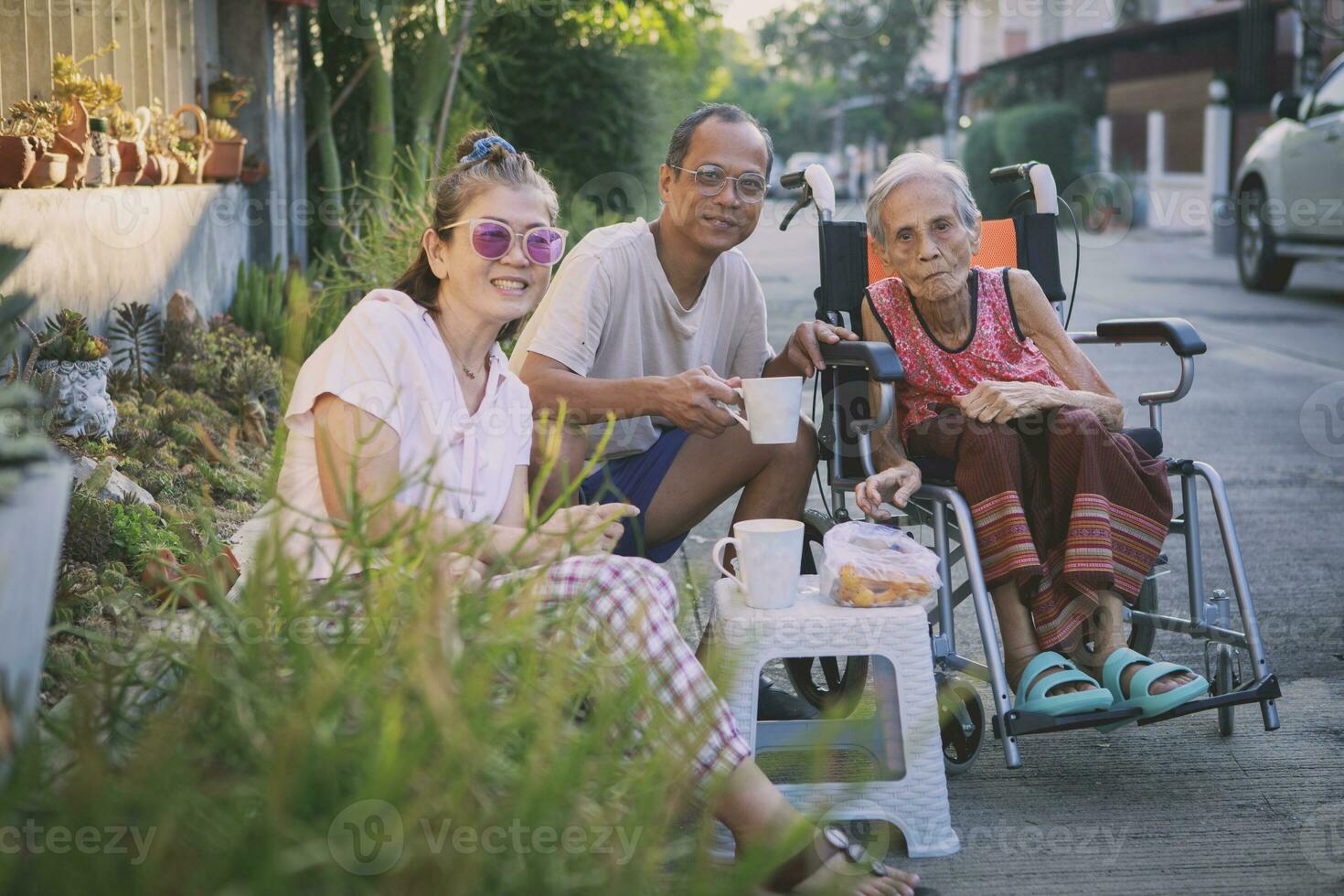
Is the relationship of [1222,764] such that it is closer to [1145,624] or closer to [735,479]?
[1145,624]

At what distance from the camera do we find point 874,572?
3.20m

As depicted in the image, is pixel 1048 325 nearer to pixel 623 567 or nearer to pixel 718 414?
pixel 718 414

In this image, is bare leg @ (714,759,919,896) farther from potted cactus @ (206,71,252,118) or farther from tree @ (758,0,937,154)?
tree @ (758,0,937,154)

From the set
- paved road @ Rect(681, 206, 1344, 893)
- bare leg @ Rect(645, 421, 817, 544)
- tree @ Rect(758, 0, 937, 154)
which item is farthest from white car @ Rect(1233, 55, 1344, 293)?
tree @ Rect(758, 0, 937, 154)

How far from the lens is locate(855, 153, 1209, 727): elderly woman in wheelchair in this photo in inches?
137

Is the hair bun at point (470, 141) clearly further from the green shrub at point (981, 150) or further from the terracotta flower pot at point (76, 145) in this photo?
the green shrub at point (981, 150)

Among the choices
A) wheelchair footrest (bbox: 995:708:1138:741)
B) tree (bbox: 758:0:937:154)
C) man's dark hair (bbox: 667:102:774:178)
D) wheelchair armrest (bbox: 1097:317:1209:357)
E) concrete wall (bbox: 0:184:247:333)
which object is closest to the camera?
wheelchair footrest (bbox: 995:708:1138:741)

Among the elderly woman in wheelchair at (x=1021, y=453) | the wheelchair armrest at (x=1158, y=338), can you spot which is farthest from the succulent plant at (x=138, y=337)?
the wheelchair armrest at (x=1158, y=338)

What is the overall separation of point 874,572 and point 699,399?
66cm

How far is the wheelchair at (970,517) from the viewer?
3.41 meters

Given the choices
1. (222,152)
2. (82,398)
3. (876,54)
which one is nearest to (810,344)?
(82,398)

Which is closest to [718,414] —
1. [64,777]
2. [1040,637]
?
[1040,637]

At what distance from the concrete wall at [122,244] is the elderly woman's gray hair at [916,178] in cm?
264

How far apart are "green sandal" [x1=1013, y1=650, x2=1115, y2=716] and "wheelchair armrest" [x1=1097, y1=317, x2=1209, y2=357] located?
0.92 m
